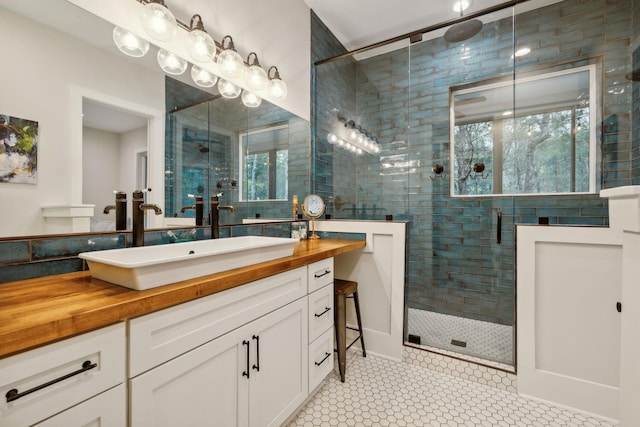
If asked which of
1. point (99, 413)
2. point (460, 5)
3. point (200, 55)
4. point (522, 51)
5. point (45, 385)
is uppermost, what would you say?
point (460, 5)

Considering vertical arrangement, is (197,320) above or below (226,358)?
above

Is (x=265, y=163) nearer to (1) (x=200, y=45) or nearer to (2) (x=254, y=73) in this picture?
(2) (x=254, y=73)

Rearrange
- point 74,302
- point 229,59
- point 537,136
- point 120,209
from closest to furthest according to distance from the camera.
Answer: point 74,302 → point 120,209 → point 229,59 → point 537,136

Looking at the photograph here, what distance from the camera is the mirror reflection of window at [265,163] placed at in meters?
2.01

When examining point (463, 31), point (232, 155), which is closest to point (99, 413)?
point (232, 155)

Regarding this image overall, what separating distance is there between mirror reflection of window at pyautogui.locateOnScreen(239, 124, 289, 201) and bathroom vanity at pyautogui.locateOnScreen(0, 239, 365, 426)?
2.75 feet

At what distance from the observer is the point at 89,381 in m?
0.68

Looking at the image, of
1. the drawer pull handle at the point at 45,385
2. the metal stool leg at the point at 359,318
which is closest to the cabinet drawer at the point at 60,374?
the drawer pull handle at the point at 45,385

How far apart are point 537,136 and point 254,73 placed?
2.33 meters

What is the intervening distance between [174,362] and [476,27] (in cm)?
311

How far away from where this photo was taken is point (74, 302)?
0.74 metres

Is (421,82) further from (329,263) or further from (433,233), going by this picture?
(329,263)

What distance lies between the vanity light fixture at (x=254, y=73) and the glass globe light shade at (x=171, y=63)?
1.50ft

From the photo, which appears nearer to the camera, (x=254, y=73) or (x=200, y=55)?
(x=200, y=55)
